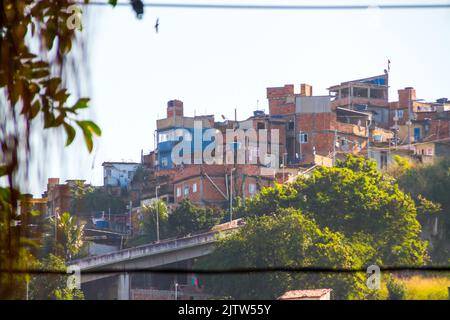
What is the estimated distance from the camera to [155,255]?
26.4 m

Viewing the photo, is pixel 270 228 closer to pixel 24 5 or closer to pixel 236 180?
pixel 236 180

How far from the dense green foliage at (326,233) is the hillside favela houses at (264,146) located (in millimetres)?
4177

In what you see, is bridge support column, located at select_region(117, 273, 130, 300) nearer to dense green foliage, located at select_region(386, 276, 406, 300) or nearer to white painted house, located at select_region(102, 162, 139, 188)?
dense green foliage, located at select_region(386, 276, 406, 300)

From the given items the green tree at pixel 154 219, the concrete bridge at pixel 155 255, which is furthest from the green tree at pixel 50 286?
the green tree at pixel 154 219

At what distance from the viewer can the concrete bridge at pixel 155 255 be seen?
24.8 metres

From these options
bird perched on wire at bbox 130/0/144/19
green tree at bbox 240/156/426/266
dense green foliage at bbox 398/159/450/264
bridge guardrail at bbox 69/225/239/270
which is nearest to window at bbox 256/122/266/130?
dense green foliage at bbox 398/159/450/264

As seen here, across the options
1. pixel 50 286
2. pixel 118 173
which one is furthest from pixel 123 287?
pixel 118 173

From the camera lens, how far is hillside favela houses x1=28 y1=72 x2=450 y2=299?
107 ft

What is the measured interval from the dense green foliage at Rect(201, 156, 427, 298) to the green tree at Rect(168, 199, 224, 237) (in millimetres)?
1464

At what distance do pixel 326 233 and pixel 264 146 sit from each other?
9351 millimetres

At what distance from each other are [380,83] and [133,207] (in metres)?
8.39

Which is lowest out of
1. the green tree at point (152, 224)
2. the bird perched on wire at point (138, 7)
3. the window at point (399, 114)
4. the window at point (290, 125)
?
the bird perched on wire at point (138, 7)

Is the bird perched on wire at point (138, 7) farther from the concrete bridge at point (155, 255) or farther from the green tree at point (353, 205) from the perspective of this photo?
the green tree at point (353, 205)
